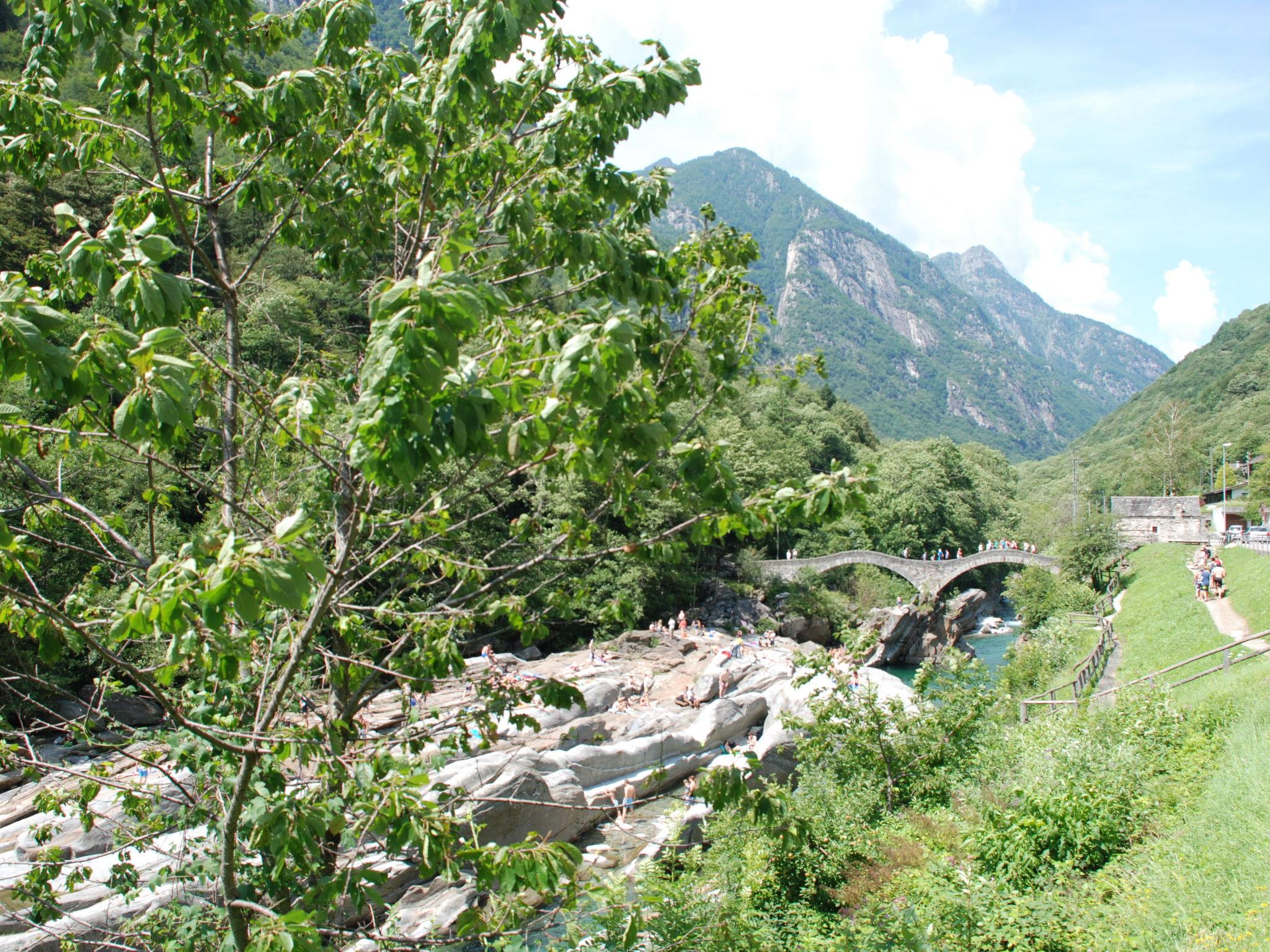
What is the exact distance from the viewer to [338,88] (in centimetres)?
380

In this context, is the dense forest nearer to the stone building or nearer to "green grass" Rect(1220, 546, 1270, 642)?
"green grass" Rect(1220, 546, 1270, 642)

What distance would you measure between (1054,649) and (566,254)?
2107 centimetres

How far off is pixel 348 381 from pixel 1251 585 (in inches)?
897

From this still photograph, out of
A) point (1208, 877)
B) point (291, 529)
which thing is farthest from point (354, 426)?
point (1208, 877)

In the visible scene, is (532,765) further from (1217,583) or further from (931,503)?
(931,503)

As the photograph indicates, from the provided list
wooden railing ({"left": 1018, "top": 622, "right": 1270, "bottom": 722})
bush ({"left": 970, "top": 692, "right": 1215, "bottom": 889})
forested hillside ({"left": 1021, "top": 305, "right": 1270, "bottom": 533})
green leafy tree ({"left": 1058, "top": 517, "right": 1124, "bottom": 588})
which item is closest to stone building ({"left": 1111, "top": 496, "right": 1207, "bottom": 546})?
green leafy tree ({"left": 1058, "top": 517, "right": 1124, "bottom": 588})

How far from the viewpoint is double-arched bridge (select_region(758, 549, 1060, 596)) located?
3709 centimetres

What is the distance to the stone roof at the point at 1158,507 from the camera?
136ft

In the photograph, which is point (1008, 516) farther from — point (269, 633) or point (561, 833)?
point (269, 633)

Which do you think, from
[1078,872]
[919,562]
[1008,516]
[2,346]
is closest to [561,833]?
[1078,872]

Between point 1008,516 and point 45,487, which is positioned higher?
point 45,487

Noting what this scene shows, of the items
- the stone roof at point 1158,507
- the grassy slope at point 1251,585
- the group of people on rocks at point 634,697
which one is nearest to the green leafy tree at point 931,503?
the stone roof at point 1158,507

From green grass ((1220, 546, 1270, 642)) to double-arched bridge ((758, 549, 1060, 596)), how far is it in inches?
502

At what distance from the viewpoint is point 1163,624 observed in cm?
1934
